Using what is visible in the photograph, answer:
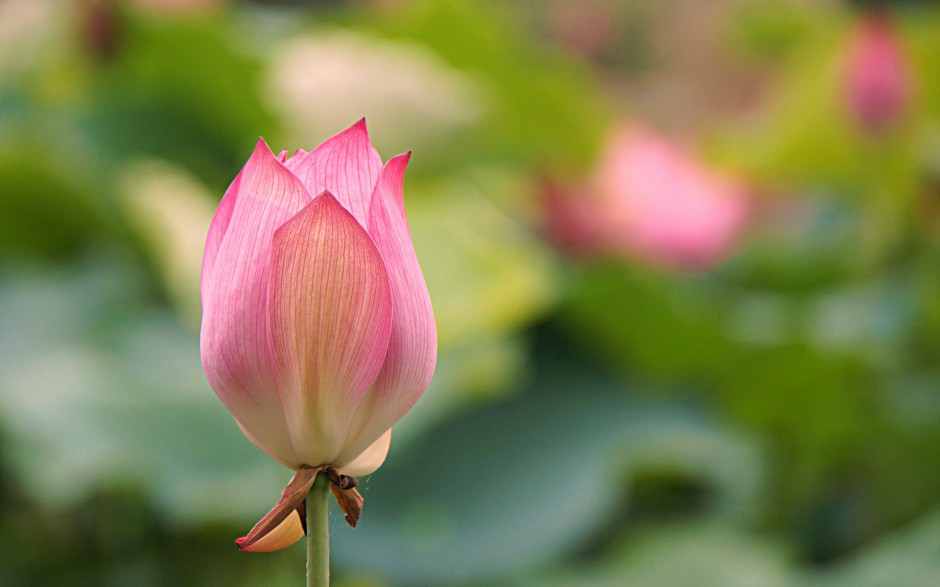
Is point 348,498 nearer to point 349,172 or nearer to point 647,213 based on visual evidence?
point 349,172

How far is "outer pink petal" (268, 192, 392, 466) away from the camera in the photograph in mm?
184

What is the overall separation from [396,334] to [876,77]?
714 millimetres

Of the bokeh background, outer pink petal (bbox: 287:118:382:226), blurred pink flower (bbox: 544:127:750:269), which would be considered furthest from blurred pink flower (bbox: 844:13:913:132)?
outer pink petal (bbox: 287:118:382:226)

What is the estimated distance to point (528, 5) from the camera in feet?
16.1

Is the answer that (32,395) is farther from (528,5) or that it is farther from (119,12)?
(528,5)

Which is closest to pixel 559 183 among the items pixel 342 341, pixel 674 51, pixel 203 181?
pixel 203 181

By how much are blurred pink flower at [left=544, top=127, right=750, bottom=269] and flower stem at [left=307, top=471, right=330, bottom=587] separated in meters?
0.77

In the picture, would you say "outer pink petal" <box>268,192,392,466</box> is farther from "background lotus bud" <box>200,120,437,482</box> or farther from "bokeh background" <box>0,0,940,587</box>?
"bokeh background" <box>0,0,940,587</box>

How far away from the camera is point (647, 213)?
96cm

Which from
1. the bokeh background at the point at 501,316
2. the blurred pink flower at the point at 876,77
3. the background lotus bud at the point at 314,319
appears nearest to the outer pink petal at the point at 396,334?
the background lotus bud at the point at 314,319

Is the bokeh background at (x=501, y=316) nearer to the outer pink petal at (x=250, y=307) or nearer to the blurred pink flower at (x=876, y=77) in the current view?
the blurred pink flower at (x=876, y=77)

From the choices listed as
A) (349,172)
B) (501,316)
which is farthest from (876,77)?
(349,172)

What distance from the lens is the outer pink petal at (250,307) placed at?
0.18 m

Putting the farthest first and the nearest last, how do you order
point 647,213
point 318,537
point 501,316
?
1. point 647,213
2. point 501,316
3. point 318,537
